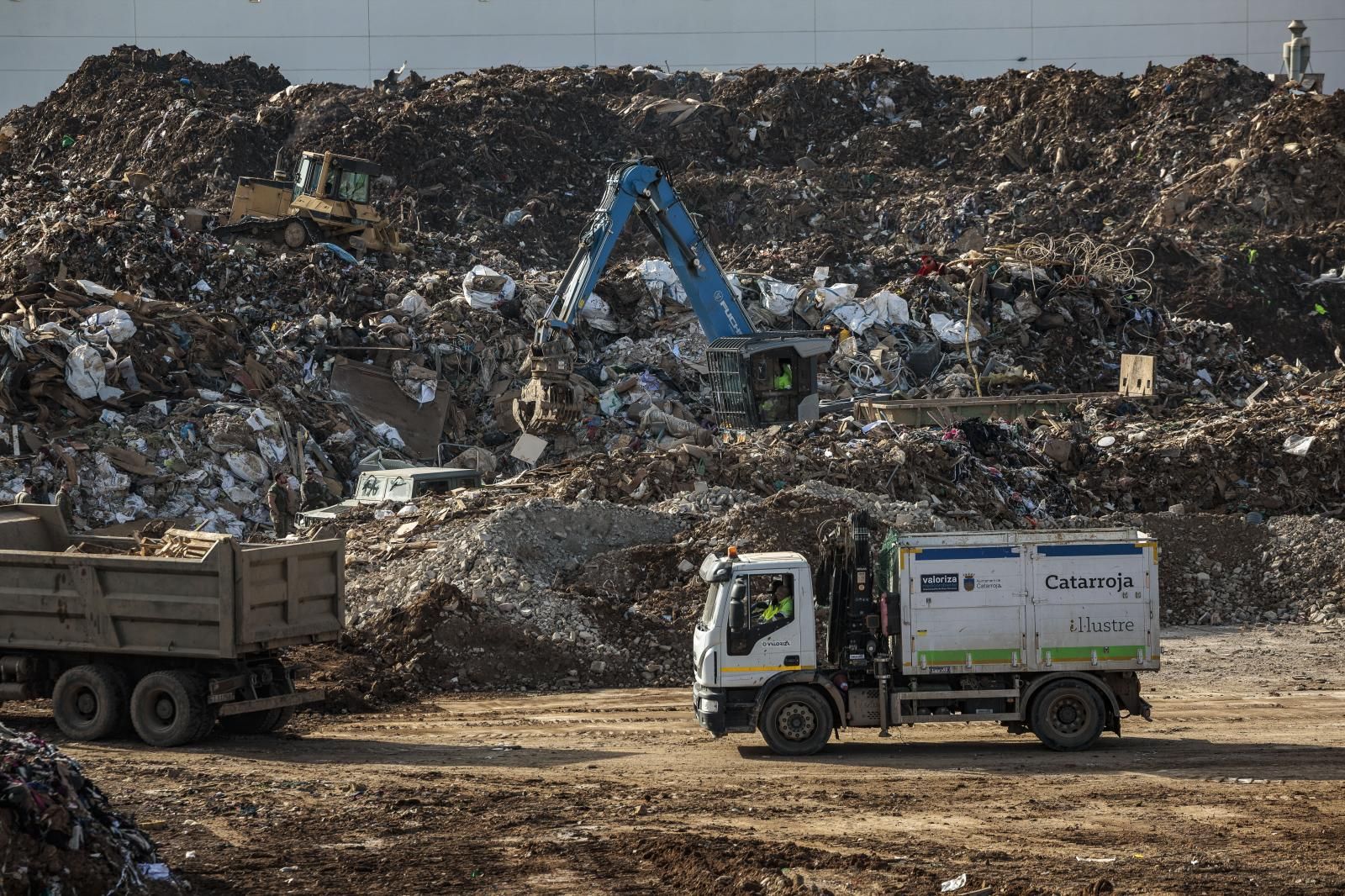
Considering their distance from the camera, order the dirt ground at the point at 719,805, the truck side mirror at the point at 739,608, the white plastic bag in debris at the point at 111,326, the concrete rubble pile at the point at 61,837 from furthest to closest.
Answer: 1. the white plastic bag in debris at the point at 111,326
2. the truck side mirror at the point at 739,608
3. the dirt ground at the point at 719,805
4. the concrete rubble pile at the point at 61,837

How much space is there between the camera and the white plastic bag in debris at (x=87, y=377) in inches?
777

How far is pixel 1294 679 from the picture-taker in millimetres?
13664

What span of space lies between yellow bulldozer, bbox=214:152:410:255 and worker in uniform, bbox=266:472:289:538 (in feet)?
37.0

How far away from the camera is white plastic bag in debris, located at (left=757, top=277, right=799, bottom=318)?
27453 millimetres

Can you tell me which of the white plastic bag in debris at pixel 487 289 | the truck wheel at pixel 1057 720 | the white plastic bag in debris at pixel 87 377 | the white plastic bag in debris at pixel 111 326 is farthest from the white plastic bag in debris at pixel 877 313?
the truck wheel at pixel 1057 720

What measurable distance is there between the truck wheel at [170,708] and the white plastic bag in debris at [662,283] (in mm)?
17936

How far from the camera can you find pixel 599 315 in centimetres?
2695

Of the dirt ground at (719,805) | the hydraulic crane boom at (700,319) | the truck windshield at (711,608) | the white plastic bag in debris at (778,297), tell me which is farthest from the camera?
the white plastic bag in debris at (778,297)

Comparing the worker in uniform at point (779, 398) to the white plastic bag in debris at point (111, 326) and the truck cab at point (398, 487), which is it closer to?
the truck cab at point (398, 487)

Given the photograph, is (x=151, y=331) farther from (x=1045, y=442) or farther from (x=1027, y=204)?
(x=1027, y=204)

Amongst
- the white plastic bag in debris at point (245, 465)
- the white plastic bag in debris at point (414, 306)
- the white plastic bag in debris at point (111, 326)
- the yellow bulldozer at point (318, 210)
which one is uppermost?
the yellow bulldozer at point (318, 210)

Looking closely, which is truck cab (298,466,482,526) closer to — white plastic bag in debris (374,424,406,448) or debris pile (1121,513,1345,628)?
white plastic bag in debris (374,424,406,448)

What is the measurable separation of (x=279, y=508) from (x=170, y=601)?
7999 mm

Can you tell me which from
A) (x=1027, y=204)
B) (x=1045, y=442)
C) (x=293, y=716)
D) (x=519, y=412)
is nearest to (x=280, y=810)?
(x=293, y=716)
